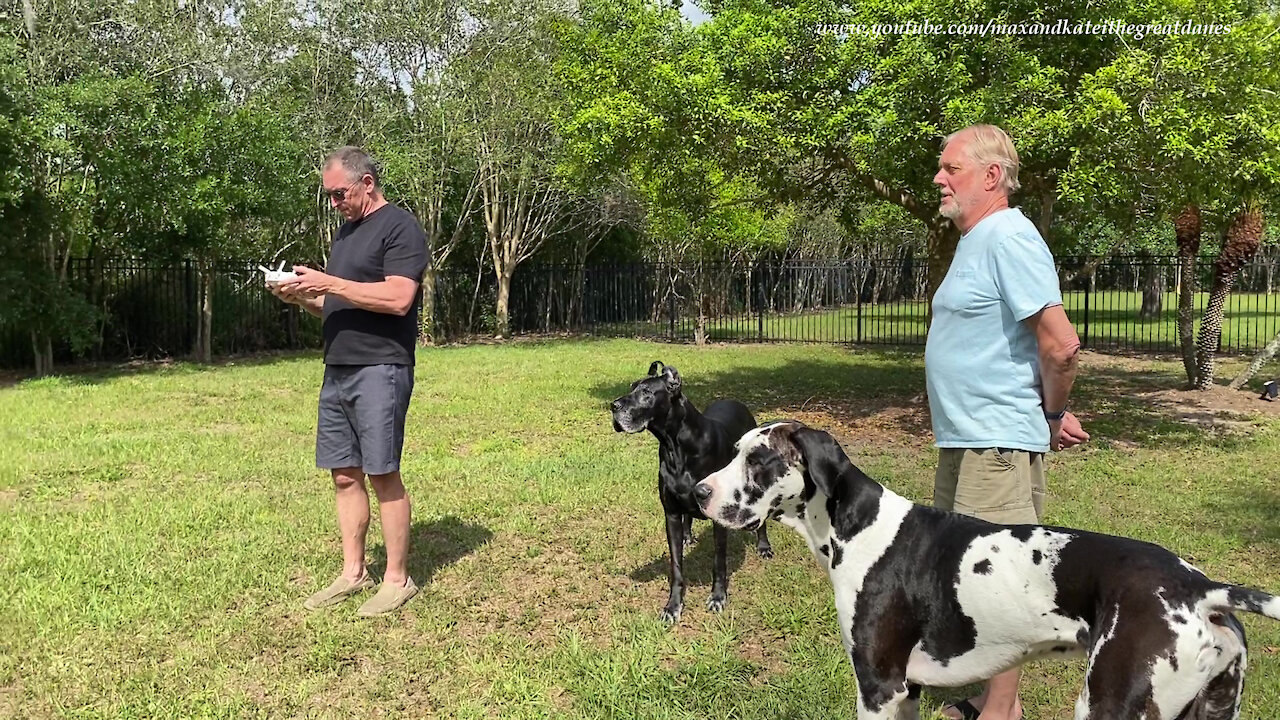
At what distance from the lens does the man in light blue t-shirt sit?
2588mm

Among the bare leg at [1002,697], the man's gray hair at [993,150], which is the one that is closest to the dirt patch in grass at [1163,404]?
the bare leg at [1002,697]

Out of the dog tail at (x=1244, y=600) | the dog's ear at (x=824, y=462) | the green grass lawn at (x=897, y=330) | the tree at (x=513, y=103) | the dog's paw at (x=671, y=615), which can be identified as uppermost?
the tree at (x=513, y=103)

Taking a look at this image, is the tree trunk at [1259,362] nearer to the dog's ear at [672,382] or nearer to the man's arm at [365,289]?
the dog's ear at [672,382]

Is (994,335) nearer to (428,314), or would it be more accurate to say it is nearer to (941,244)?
(941,244)

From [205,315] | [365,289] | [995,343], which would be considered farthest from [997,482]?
[205,315]

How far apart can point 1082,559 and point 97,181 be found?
15.4 m

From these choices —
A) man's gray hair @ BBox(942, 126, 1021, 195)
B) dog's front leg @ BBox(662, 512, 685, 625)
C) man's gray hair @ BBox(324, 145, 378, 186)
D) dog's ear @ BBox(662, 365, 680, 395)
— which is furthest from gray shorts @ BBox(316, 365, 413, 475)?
man's gray hair @ BBox(942, 126, 1021, 195)

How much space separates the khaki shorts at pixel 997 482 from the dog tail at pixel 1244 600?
0.72 metres

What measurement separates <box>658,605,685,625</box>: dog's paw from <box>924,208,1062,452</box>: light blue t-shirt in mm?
1920

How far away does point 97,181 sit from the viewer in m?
13.6

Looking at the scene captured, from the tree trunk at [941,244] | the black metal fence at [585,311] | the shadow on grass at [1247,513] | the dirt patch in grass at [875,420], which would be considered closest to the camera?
the shadow on grass at [1247,513]

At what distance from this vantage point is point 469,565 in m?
4.94

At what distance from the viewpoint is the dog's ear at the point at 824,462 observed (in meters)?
2.58

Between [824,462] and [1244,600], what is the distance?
107 centimetres
